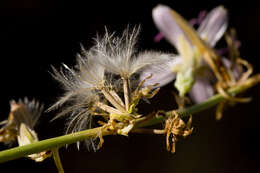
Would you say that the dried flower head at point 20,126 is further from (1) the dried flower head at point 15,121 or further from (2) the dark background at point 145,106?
(2) the dark background at point 145,106

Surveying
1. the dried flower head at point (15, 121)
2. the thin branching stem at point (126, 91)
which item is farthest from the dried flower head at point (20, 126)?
the thin branching stem at point (126, 91)

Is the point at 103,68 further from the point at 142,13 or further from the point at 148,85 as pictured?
the point at 142,13

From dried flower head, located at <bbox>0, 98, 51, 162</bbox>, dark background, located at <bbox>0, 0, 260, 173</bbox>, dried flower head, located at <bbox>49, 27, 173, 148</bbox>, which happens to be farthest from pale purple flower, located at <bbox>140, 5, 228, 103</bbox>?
dark background, located at <bbox>0, 0, 260, 173</bbox>

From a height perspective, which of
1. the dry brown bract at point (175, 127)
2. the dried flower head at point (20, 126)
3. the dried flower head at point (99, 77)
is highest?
the dried flower head at point (99, 77)

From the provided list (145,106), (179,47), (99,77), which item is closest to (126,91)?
(99,77)

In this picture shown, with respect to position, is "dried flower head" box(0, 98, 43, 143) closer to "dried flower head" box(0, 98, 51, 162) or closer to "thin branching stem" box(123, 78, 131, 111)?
"dried flower head" box(0, 98, 51, 162)

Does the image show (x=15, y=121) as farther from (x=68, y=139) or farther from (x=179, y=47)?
(x=179, y=47)

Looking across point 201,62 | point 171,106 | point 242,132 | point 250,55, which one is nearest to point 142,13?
point 171,106
